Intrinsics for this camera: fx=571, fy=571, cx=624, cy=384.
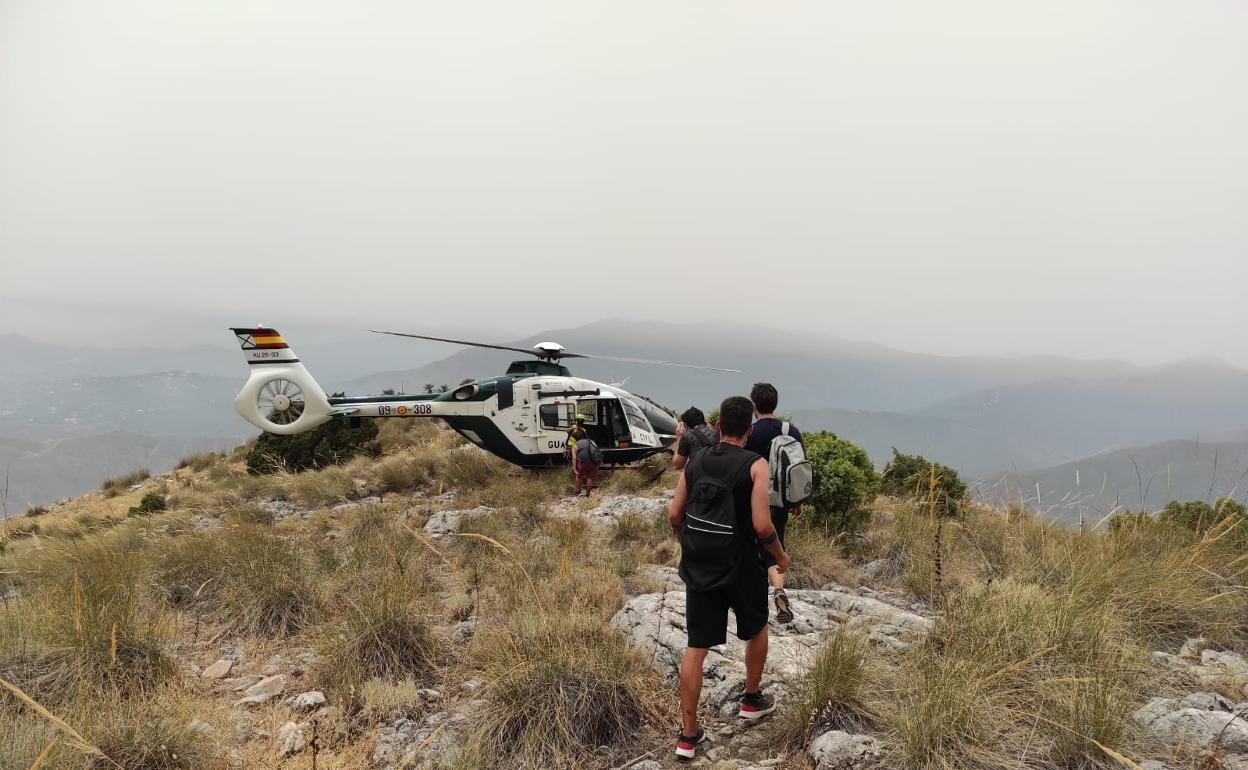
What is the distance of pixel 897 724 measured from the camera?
10.3 ft

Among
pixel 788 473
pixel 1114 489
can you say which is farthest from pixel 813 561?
pixel 1114 489

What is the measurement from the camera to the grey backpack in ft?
15.0

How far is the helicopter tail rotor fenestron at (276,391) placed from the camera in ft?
44.4

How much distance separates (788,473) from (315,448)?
1924 cm

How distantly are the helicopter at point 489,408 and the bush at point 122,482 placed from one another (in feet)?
45.3

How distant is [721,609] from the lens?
141 inches

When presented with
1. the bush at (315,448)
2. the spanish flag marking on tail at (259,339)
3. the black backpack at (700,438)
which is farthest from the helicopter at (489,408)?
the black backpack at (700,438)

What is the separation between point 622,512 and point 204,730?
702cm

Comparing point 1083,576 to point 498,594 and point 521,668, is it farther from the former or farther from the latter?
point 498,594

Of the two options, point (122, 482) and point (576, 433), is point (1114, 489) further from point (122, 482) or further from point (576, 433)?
point (122, 482)

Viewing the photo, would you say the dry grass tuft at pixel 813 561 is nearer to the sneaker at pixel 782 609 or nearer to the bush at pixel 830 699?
the sneaker at pixel 782 609

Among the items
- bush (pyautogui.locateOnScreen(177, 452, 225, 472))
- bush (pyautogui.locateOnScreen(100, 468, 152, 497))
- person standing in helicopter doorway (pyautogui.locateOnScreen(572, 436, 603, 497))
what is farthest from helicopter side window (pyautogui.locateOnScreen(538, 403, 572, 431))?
bush (pyautogui.locateOnScreen(100, 468, 152, 497))

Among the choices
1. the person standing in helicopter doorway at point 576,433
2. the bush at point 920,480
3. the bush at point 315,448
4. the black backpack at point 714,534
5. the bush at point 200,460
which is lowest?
the bush at point 200,460

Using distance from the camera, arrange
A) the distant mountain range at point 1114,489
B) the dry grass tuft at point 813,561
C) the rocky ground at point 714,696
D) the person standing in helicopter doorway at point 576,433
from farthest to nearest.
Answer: the person standing in helicopter doorway at point 576,433 < the dry grass tuft at point 813,561 < the distant mountain range at point 1114,489 < the rocky ground at point 714,696
